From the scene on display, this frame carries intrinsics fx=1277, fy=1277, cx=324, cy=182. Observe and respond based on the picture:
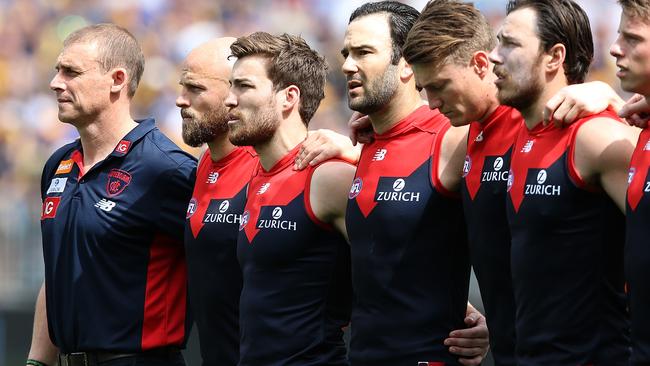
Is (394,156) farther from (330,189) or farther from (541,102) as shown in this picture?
(541,102)

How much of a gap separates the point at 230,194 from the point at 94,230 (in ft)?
2.42

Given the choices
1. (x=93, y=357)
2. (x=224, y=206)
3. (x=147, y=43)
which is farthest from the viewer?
(x=147, y=43)

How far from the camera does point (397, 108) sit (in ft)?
18.9

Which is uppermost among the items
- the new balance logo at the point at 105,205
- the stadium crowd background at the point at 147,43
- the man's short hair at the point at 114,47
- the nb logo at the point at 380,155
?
the stadium crowd background at the point at 147,43

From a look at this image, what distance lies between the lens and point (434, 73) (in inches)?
214

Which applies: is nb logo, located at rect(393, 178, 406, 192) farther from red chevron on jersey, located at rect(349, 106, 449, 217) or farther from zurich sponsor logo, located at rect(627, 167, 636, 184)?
zurich sponsor logo, located at rect(627, 167, 636, 184)

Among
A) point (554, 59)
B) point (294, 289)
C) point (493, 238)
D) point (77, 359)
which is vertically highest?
point (554, 59)

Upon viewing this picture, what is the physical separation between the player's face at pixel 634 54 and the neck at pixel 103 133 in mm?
3023

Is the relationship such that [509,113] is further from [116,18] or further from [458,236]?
[116,18]

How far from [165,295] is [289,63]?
139 centimetres

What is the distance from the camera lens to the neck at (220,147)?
21.9ft

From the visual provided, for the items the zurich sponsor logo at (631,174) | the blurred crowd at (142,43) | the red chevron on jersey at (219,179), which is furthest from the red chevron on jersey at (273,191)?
the blurred crowd at (142,43)

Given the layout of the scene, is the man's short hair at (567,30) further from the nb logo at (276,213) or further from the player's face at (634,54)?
the nb logo at (276,213)

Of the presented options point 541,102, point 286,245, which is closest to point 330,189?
point 286,245
